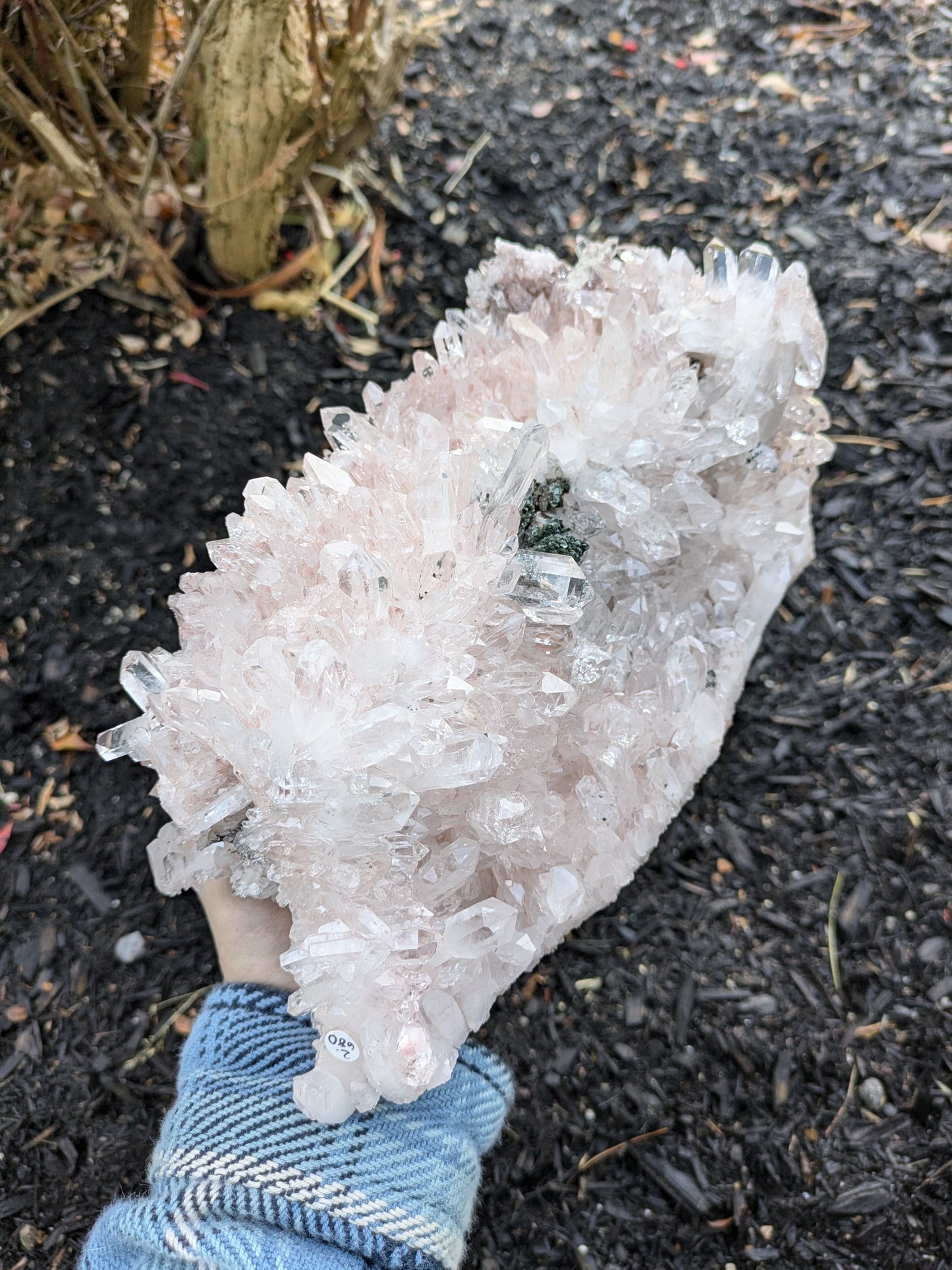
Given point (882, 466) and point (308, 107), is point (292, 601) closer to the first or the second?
point (308, 107)

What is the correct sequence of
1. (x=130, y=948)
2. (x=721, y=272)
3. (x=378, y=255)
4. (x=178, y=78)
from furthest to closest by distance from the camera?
(x=378, y=255)
(x=130, y=948)
(x=178, y=78)
(x=721, y=272)

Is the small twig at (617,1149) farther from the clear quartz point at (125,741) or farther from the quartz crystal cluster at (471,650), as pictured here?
the clear quartz point at (125,741)

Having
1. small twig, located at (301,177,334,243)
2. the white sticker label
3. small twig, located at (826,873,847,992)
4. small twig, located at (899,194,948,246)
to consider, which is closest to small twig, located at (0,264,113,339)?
small twig, located at (301,177,334,243)

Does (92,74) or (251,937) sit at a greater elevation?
(92,74)

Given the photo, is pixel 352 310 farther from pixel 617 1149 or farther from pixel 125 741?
pixel 617 1149

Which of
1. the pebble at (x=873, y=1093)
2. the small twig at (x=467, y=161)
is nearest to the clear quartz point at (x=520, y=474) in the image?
the pebble at (x=873, y=1093)

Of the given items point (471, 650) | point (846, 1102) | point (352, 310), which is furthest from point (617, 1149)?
point (352, 310)

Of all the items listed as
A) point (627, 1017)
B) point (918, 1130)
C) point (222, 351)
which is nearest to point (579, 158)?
point (222, 351)
